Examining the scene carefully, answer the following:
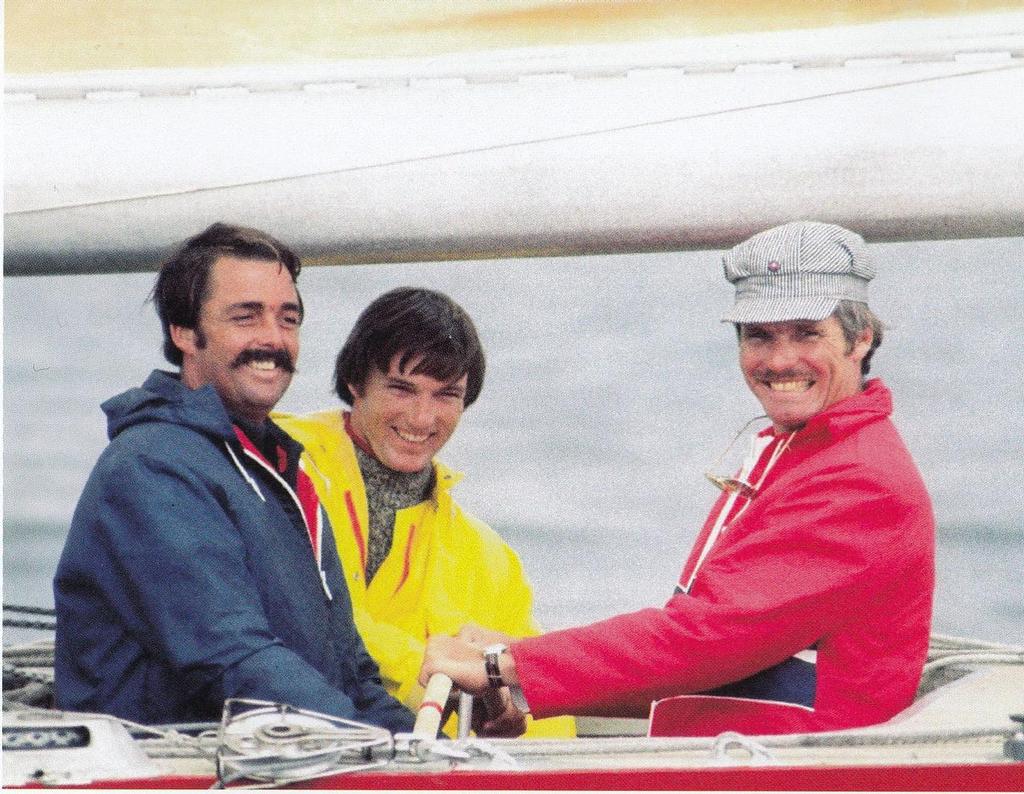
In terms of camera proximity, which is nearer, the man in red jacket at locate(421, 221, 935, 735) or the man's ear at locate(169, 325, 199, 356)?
the man in red jacket at locate(421, 221, 935, 735)

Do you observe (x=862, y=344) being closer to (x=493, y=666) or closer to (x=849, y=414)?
(x=849, y=414)

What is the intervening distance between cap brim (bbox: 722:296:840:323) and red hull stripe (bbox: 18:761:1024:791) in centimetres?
73

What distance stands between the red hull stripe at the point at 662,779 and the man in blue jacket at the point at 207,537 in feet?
0.61

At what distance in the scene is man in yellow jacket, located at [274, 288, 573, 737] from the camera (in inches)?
112

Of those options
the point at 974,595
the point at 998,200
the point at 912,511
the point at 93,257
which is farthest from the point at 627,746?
the point at 93,257

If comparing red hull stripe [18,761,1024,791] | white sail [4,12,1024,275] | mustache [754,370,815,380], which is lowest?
red hull stripe [18,761,1024,791]

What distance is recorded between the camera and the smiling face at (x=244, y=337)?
104 inches

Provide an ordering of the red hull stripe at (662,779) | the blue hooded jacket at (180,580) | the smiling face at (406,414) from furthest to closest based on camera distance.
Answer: the smiling face at (406,414) < the blue hooded jacket at (180,580) < the red hull stripe at (662,779)

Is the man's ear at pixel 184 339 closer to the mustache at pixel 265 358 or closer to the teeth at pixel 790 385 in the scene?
the mustache at pixel 265 358

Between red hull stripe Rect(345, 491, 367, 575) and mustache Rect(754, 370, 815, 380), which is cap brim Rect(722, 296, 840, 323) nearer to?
mustache Rect(754, 370, 815, 380)

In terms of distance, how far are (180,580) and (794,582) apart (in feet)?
3.17

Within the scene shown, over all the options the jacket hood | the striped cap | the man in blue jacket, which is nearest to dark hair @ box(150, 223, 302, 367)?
the man in blue jacket

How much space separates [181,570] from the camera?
7.86ft

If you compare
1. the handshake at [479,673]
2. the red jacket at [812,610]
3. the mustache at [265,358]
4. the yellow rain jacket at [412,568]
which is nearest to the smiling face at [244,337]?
the mustache at [265,358]
